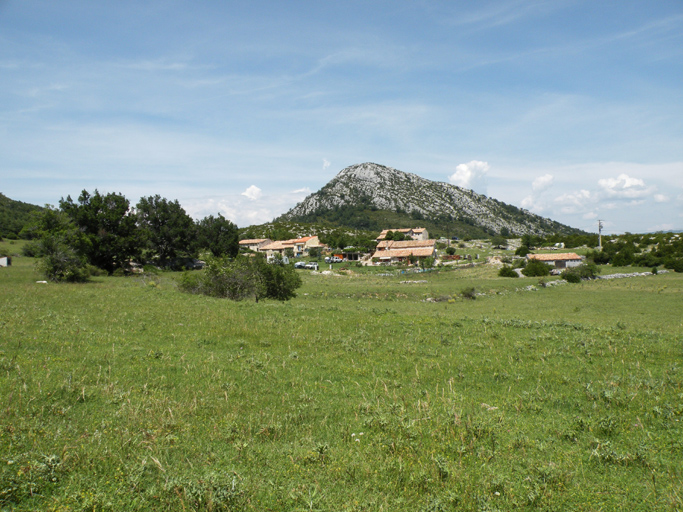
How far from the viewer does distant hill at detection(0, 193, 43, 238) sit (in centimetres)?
7738

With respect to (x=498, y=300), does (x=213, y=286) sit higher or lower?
higher

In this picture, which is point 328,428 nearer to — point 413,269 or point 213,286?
point 213,286

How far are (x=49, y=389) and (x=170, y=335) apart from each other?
6.70 m

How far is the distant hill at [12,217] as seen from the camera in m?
77.4

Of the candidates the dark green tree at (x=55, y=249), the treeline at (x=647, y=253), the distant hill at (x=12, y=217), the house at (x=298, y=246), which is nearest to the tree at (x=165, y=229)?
the distant hill at (x=12, y=217)

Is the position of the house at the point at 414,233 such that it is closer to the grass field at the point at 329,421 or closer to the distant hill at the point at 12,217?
the distant hill at the point at 12,217

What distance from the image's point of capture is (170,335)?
1411cm

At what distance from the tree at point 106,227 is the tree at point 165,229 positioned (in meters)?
13.1

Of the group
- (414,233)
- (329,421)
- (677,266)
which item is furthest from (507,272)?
(329,421)

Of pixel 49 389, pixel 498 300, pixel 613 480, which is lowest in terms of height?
pixel 498 300

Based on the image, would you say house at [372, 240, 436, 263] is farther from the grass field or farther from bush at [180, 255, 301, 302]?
the grass field

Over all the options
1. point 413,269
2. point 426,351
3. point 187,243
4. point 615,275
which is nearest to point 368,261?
point 413,269

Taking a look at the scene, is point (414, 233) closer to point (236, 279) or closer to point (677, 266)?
point (677, 266)

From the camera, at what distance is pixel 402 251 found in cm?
10656
